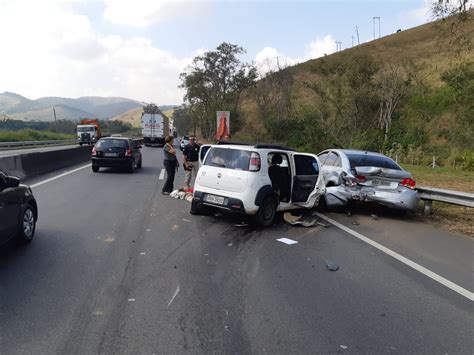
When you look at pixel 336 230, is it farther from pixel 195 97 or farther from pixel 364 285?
pixel 195 97

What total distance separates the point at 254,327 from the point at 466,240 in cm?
580

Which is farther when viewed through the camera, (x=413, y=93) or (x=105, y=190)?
(x=413, y=93)

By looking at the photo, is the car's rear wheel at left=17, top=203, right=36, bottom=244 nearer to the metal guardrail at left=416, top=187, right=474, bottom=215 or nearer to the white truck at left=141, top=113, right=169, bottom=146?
the metal guardrail at left=416, top=187, right=474, bottom=215

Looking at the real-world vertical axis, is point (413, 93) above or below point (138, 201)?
above

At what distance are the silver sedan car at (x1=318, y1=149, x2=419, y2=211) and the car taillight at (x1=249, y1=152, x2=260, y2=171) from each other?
2.72 m

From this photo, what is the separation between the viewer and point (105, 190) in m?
12.4

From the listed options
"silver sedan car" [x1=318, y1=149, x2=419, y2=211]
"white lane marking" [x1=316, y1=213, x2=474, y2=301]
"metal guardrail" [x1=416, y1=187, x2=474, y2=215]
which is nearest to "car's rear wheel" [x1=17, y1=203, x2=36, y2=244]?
"white lane marking" [x1=316, y1=213, x2=474, y2=301]

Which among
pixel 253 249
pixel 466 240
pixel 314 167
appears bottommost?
pixel 466 240

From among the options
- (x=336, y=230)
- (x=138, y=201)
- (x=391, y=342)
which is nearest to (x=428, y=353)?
(x=391, y=342)

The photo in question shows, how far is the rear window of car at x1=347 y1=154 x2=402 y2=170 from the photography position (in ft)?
33.7

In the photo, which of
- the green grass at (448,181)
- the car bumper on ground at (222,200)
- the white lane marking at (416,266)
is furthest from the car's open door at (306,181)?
the green grass at (448,181)

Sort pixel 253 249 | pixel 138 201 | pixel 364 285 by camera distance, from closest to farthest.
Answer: pixel 364 285 → pixel 253 249 → pixel 138 201

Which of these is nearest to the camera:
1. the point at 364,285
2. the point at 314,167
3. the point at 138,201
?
the point at 364,285

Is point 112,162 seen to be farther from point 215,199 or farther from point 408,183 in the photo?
point 408,183
